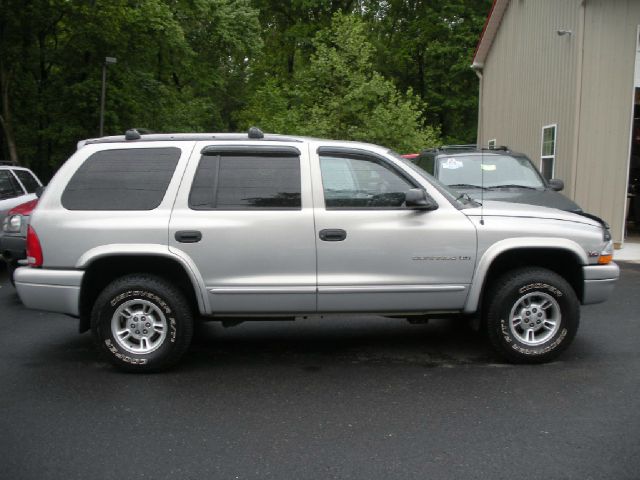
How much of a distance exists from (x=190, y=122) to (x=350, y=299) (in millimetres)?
31606

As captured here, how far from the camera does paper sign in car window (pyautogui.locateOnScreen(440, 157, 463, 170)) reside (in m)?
10.4

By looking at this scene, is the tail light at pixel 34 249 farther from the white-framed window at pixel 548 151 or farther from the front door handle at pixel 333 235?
the white-framed window at pixel 548 151

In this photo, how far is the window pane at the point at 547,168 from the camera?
14719 mm

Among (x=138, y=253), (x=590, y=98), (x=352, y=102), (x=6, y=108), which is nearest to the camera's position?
(x=138, y=253)

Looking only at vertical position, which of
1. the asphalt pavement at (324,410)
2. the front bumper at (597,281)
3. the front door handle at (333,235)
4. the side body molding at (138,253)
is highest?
the front door handle at (333,235)

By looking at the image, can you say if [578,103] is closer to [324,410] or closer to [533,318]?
[533,318]

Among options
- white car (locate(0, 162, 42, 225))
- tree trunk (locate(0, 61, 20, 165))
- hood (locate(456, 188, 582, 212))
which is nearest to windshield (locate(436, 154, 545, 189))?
hood (locate(456, 188, 582, 212))

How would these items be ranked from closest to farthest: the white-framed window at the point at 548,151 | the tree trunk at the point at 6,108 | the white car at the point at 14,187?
the white car at the point at 14,187
the white-framed window at the point at 548,151
the tree trunk at the point at 6,108

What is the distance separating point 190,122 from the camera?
35.5m

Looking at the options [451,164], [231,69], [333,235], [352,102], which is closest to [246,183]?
[333,235]

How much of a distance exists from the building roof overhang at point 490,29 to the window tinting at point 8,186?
1407 centimetres

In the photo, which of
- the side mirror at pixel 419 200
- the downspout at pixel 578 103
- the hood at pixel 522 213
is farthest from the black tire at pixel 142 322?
the downspout at pixel 578 103

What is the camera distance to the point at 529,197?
9.34 meters

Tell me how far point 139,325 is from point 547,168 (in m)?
11.7
